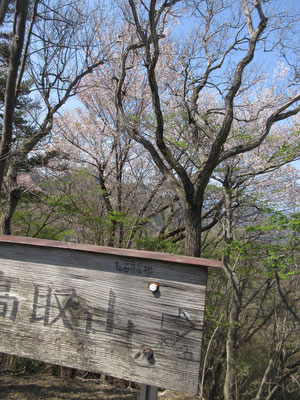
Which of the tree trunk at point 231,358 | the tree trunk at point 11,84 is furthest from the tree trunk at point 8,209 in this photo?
the tree trunk at point 231,358

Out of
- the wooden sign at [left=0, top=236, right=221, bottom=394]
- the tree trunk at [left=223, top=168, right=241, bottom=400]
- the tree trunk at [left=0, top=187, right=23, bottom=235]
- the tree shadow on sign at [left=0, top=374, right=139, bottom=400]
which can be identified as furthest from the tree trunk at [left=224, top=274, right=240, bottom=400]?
the wooden sign at [left=0, top=236, right=221, bottom=394]

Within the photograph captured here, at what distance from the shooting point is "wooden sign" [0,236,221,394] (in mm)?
1122

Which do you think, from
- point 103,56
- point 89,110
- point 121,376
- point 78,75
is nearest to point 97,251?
point 121,376

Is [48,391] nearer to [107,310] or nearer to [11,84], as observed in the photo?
[107,310]

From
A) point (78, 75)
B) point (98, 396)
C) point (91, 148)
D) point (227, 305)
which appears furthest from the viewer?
point (91, 148)

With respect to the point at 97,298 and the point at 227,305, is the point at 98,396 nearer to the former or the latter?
the point at 227,305

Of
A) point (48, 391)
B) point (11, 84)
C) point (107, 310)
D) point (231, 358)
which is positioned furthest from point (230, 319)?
point (11, 84)

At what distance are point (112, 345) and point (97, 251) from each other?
377 mm

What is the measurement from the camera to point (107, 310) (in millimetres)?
1194

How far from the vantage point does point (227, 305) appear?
282 inches

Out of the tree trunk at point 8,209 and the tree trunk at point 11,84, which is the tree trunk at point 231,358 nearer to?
the tree trunk at point 8,209

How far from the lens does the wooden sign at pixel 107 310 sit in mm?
1122

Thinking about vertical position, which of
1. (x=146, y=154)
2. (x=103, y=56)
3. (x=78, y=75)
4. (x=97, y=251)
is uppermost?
(x=103, y=56)

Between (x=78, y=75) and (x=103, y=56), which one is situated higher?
(x=103, y=56)
